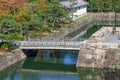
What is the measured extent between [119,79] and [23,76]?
10984 mm

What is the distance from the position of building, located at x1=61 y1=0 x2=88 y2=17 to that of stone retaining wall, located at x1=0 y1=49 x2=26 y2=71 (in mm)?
28141

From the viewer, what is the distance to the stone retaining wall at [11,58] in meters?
41.9

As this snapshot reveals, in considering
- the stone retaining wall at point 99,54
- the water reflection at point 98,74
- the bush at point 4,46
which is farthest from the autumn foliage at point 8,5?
the water reflection at point 98,74

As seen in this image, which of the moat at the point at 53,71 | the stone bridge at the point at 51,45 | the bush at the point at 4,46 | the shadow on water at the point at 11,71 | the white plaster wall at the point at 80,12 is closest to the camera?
the moat at the point at 53,71

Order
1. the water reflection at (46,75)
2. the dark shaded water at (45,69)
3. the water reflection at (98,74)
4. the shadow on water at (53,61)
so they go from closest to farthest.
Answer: the water reflection at (98,74), the water reflection at (46,75), the dark shaded water at (45,69), the shadow on water at (53,61)

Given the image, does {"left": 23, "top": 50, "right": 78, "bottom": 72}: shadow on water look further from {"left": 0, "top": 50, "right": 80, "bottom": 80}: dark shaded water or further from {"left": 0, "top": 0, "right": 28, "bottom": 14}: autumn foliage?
{"left": 0, "top": 0, "right": 28, "bottom": 14}: autumn foliage

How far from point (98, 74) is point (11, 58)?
10.5m

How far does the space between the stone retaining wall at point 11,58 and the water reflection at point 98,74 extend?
8106 millimetres

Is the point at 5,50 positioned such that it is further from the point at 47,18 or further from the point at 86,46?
the point at 47,18

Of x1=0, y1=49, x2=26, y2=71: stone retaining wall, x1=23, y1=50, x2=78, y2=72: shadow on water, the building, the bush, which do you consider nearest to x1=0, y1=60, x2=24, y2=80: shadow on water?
x1=0, y1=49, x2=26, y2=71: stone retaining wall

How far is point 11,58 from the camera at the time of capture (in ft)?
144

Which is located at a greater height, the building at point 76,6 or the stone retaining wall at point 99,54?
the stone retaining wall at point 99,54

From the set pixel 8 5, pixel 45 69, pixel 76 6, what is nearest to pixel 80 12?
pixel 76 6

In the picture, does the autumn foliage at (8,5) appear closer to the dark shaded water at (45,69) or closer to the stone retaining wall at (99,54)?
the dark shaded water at (45,69)
